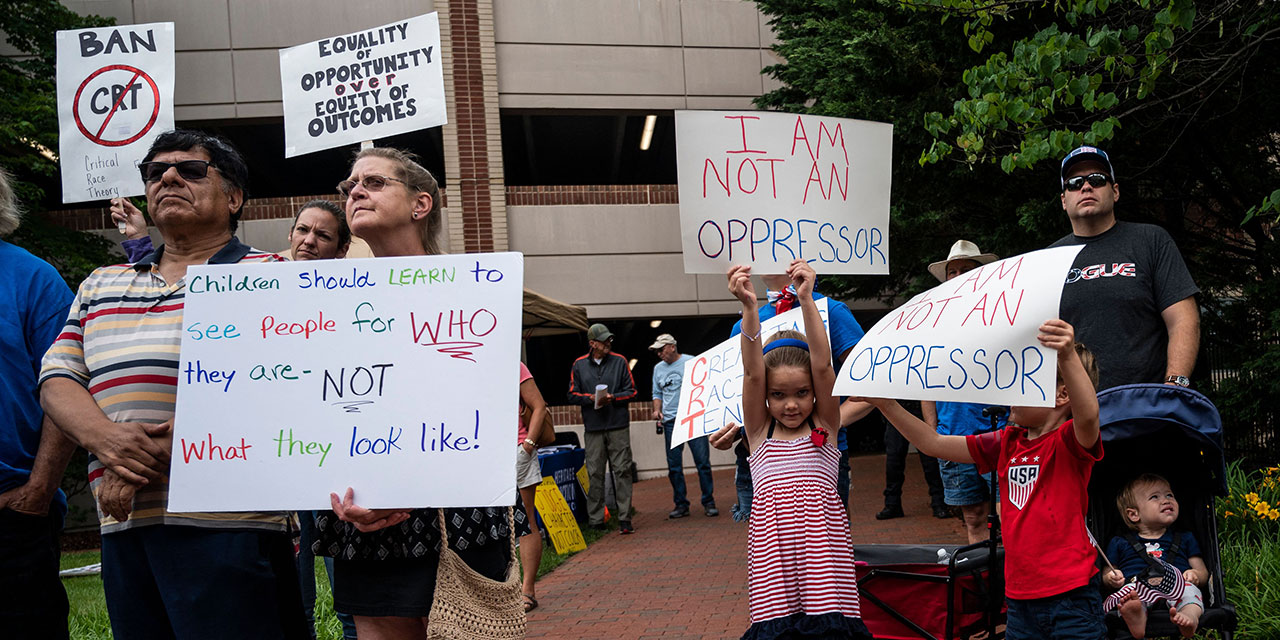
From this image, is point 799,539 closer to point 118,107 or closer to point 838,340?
point 838,340

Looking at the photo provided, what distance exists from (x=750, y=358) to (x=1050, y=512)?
3.74 ft

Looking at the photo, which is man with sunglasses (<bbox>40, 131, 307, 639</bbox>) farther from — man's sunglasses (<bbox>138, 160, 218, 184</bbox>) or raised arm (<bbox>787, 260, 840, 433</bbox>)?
raised arm (<bbox>787, 260, 840, 433</bbox>)

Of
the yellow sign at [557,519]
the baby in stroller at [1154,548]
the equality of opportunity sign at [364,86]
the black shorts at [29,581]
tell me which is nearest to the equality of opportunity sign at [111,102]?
the equality of opportunity sign at [364,86]

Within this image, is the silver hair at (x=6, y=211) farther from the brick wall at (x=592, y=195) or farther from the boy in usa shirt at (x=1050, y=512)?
the brick wall at (x=592, y=195)

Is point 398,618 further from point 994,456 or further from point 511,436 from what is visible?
point 994,456

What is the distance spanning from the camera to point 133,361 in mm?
2785

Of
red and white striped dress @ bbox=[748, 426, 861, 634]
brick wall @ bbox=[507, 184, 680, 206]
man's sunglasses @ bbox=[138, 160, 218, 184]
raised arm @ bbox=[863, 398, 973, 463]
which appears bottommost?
red and white striped dress @ bbox=[748, 426, 861, 634]

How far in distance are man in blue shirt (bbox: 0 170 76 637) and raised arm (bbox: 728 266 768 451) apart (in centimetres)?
222

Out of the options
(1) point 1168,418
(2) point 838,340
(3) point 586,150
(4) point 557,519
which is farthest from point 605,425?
(3) point 586,150

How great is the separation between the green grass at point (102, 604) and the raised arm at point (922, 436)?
12.7 ft

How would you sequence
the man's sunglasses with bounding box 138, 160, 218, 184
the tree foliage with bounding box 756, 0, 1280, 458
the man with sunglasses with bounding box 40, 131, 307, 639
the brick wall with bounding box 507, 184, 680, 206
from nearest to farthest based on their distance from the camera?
the man with sunglasses with bounding box 40, 131, 307, 639 → the man's sunglasses with bounding box 138, 160, 218, 184 → the tree foliage with bounding box 756, 0, 1280, 458 → the brick wall with bounding box 507, 184, 680, 206

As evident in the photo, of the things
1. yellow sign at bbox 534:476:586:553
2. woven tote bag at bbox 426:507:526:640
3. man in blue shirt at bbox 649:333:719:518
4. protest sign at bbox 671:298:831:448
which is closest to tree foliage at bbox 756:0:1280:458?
protest sign at bbox 671:298:831:448

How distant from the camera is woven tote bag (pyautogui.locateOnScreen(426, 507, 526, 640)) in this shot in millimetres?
2711

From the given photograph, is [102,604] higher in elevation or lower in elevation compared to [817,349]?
lower
